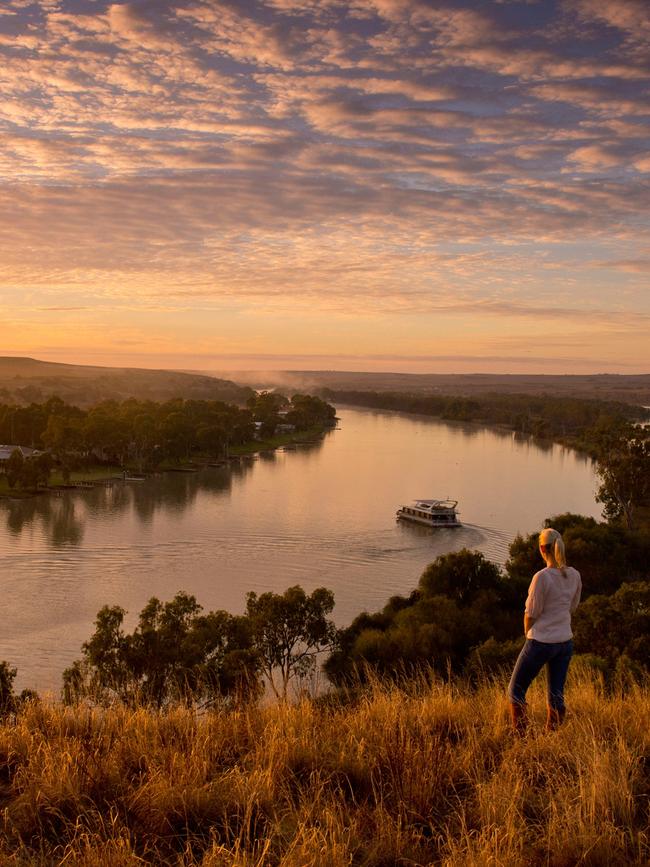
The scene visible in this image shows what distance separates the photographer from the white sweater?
17.3ft

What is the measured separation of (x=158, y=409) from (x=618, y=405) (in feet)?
298

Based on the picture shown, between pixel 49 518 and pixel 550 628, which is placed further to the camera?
pixel 49 518

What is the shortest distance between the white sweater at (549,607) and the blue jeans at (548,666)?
6cm

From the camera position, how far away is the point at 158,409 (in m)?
92.2

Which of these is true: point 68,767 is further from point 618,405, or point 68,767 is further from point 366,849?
point 618,405

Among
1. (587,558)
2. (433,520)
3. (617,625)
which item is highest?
(617,625)

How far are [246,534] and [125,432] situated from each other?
103ft

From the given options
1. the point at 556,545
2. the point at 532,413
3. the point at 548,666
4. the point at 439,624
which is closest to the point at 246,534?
the point at 439,624

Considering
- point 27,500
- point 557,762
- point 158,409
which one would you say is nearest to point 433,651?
point 557,762

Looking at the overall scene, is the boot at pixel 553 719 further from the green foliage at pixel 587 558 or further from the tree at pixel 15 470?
the tree at pixel 15 470

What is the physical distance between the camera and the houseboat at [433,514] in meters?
45.1

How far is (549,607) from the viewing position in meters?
5.31

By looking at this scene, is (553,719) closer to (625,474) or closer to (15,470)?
(625,474)

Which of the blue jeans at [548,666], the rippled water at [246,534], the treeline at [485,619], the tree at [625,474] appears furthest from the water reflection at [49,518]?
the blue jeans at [548,666]
